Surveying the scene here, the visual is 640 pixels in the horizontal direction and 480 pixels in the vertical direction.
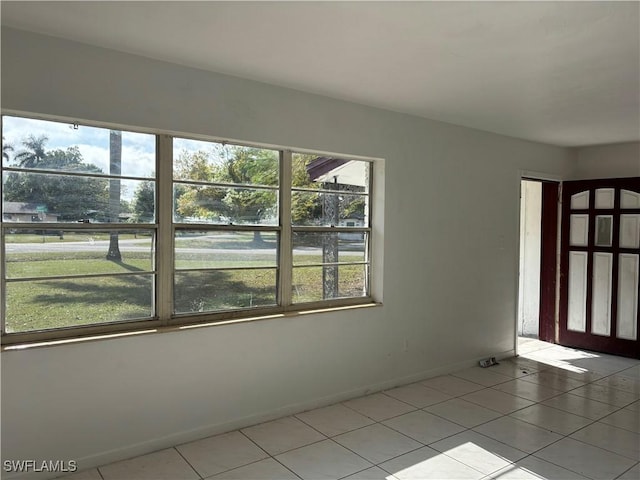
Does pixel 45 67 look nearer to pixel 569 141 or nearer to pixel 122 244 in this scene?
pixel 122 244

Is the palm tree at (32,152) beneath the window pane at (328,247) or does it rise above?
above

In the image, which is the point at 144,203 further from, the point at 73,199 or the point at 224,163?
the point at 224,163

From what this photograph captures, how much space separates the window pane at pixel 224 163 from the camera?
3176mm

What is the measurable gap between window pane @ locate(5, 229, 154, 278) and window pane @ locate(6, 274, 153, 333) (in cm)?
6

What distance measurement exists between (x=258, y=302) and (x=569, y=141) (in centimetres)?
440

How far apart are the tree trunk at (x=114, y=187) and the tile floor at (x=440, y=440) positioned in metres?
1.31

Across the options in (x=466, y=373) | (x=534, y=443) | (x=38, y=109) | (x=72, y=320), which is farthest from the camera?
(x=466, y=373)

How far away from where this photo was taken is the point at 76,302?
2809mm

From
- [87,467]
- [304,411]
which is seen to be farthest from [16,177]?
[304,411]

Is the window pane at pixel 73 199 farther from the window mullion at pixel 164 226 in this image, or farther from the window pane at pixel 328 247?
the window pane at pixel 328 247

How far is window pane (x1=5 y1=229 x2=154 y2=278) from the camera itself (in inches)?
103

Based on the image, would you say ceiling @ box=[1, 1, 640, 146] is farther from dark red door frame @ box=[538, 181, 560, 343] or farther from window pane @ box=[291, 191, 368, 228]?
dark red door frame @ box=[538, 181, 560, 343]

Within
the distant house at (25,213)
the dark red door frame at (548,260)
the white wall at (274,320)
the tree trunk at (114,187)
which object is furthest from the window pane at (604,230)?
the distant house at (25,213)

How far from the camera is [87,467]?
274 cm
